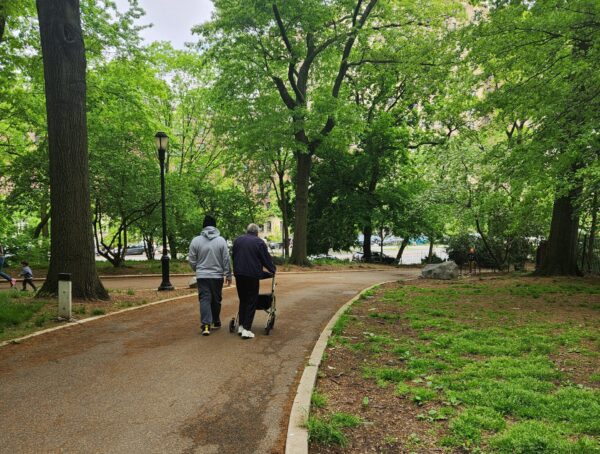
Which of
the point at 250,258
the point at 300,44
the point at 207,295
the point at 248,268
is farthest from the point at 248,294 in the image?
the point at 300,44

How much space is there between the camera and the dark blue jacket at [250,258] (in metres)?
6.45

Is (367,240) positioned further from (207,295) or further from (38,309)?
(38,309)

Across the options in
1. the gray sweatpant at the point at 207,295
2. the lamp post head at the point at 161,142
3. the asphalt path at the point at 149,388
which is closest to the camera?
the asphalt path at the point at 149,388

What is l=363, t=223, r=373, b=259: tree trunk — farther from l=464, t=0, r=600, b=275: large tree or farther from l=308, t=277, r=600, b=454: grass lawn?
l=308, t=277, r=600, b=454: grass lawn

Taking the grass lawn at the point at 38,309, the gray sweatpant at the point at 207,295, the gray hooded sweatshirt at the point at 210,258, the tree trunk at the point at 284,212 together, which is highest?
the tree trunk at the point at 284,212

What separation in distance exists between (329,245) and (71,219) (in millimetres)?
23152

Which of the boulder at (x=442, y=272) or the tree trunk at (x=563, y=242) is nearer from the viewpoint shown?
the tree trunk at (x=563, y=242)

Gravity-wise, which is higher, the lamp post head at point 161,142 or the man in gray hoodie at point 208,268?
the lamp post head at point 161,142

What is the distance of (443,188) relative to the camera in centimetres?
2297

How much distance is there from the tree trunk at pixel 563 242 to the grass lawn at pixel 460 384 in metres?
6.78

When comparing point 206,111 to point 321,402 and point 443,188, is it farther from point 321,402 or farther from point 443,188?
point 321,402

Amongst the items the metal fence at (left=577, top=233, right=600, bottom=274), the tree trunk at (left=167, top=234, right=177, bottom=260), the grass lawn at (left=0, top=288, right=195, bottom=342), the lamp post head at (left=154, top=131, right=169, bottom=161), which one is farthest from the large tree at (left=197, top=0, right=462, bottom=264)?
the metal fence at (left=577, top=233, right=600, bottom=274)

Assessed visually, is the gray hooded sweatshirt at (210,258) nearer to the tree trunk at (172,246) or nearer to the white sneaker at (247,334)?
the white sneaker at (247,334)

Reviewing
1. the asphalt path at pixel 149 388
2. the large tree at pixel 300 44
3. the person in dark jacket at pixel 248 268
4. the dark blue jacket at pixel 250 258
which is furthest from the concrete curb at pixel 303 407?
the large tree at pixel 300 44
